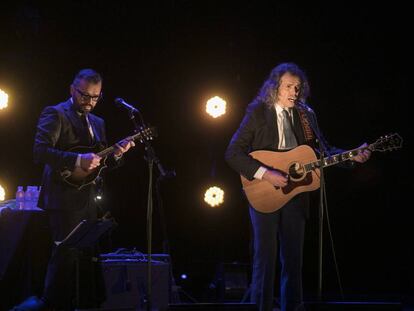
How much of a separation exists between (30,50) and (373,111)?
4319 millimetres

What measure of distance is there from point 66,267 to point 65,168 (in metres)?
0.82

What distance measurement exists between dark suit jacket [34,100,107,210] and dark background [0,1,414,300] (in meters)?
1.84

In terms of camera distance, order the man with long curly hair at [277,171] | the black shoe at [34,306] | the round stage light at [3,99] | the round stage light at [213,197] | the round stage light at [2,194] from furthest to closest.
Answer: the round stage light at [213,197] < the round stage light at [3,99] < the round stage light at [2,194] < the black shoe at [34,306] < the man with long curly hair at [277,171]

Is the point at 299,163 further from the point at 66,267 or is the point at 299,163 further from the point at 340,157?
the point at 66,267

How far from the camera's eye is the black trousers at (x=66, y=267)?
14.7ft

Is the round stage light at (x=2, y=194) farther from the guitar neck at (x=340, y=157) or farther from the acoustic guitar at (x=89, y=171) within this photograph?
the guitar neck at (x=340, y=157)

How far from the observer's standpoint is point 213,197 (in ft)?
23.9

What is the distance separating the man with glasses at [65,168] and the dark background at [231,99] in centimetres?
177

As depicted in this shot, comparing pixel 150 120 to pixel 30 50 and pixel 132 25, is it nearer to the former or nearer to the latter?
pixel 132 25

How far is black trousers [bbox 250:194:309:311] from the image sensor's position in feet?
13.9

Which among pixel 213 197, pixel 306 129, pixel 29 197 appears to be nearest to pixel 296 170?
pixel 306 129

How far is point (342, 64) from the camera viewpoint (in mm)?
7266

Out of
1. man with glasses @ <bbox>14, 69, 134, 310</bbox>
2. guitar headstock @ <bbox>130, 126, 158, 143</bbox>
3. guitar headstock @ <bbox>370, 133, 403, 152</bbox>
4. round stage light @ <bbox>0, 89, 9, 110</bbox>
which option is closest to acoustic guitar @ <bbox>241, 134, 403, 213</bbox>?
guitar headstock @ <bbox>370, 133, 403, 152</bbox>

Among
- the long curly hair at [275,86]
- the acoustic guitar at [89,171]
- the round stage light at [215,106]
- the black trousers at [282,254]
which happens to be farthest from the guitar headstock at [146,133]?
the round stage light at [215,106]
